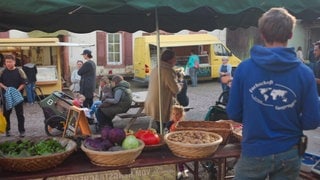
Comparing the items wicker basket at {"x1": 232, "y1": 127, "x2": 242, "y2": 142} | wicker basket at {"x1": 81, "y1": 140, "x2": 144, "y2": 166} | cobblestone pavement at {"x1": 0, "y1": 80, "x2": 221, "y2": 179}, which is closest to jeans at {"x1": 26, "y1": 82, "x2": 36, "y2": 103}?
cobblestone pavement at {"x1": 0, "y1": 80, "x2": 221, "y2": 179}

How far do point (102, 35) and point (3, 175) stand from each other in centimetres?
1551

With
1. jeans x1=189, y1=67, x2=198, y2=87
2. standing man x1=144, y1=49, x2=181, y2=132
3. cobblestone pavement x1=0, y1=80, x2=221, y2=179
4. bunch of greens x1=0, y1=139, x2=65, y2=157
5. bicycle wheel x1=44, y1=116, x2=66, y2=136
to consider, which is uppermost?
standing man x1=144, y1=49, x2=181, y2=132

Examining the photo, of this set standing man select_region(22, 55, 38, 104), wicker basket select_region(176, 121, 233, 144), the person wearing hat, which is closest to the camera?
wicker basket select_region(176, 121, 233, 144)

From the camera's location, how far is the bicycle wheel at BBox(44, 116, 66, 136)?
23.8 ft

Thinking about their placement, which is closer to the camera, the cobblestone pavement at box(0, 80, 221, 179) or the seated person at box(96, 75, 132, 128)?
the seated person at box(96, 75, 132, 128)

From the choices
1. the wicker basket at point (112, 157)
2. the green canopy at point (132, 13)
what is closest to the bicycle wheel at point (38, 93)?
the green canopy at point (132, 13)

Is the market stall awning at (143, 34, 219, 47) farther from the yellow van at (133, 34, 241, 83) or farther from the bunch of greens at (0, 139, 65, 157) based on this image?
the bunch of greens at (0, 139, 65, 157)

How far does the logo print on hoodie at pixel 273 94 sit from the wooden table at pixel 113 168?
108 cm

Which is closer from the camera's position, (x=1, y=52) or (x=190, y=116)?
(x=190, y=116)

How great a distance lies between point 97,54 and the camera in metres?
17.9

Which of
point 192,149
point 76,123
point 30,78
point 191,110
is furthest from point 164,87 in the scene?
point 30,78

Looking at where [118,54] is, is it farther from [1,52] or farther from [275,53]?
[275,53]

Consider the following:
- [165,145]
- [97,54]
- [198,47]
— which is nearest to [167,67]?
[165,145]

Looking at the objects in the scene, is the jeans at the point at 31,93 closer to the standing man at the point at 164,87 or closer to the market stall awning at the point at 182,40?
the market stall awning at the point at 182,40
